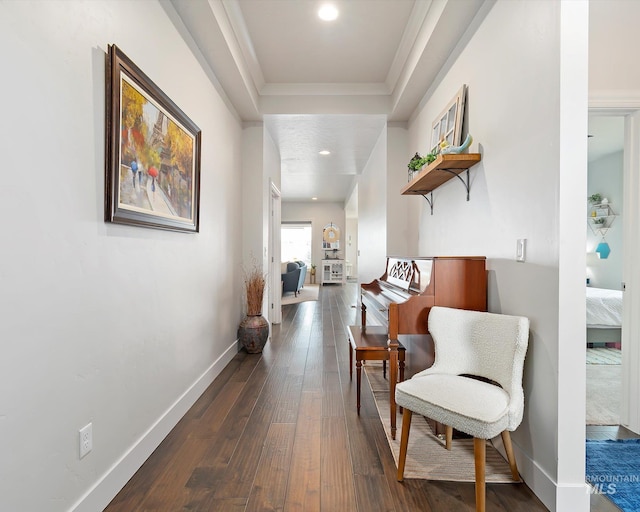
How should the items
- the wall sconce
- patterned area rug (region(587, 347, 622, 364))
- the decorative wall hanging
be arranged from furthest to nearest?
the decorative wall hanging, the wall sconce, patterned area rug (region(587, 347, 622, 364))

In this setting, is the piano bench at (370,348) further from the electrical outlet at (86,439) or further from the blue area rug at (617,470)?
the electrical outlet at (86,439)

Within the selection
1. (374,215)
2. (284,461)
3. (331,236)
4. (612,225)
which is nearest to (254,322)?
(284,461)

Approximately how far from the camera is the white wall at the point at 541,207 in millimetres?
1354

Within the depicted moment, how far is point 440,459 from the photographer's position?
172cm

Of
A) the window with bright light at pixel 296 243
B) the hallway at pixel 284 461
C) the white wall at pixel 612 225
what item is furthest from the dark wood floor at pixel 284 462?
the window with bright light at pixel 296 243

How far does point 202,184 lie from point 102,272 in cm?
136

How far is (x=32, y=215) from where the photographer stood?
1054mm

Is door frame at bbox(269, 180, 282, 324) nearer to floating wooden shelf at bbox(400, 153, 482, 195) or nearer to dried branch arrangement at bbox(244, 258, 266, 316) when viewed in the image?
dried branch arrangement at bbox(244, 258, 266, 316)

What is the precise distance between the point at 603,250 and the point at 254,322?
18.4 ft

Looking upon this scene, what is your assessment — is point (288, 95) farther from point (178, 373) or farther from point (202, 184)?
point (178, 373)

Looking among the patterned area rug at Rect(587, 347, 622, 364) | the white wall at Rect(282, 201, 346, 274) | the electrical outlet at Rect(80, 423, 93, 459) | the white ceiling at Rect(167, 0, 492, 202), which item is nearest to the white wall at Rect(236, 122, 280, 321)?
the white ceiling at Rect(167, 0, 492, 202)

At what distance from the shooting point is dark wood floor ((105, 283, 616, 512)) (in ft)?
4.67

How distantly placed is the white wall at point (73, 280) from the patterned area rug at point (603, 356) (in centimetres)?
393

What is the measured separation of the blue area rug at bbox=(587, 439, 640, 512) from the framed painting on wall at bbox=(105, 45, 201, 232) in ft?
8.21
